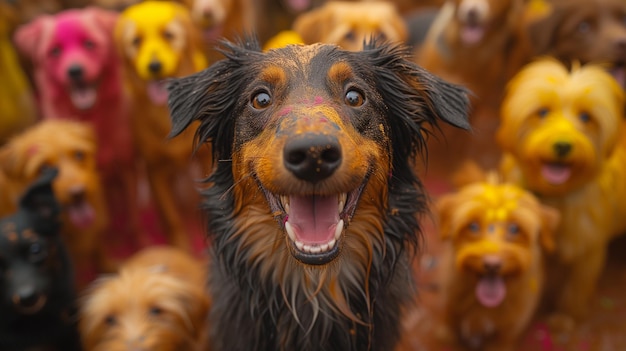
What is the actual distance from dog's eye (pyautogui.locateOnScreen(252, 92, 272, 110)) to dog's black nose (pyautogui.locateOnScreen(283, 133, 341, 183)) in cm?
41

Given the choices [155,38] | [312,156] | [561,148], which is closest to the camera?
[312,156]

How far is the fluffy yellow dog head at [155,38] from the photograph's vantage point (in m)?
4.51

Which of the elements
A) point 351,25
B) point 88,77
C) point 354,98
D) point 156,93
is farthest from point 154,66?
point 354,98

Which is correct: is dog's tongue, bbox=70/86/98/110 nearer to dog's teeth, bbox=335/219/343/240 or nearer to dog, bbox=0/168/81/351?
Answer: dog, bbox=0/168/81/351

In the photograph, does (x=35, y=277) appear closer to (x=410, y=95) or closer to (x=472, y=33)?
(x=410, y=95)

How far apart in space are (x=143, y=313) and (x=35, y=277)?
712 millimetres

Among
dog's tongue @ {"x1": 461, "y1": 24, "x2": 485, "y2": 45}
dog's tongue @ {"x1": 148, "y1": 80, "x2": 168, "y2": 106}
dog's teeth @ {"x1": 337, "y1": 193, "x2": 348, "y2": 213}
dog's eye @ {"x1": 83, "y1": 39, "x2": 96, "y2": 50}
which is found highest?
dog's tongue @ {"x1": 461, "y1": 24, "x2": 485, "y2": 45}

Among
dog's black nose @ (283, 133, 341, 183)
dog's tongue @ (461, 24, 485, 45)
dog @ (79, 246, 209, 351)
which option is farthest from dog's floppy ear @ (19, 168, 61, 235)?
dog's tongue @ (461, 24, 485, 45)

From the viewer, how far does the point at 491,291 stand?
11.8ft

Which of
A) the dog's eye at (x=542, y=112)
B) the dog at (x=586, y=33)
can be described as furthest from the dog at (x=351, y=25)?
the dog's eye at (x=542, y=112)

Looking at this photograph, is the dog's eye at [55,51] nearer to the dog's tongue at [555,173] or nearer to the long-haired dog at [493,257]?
the long-haired dog at [493,257]

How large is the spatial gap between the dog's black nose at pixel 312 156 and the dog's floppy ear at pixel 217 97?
1.92ft

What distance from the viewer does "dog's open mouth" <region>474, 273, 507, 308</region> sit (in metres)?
3.58

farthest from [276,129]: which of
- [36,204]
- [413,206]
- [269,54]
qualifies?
[36,204]
